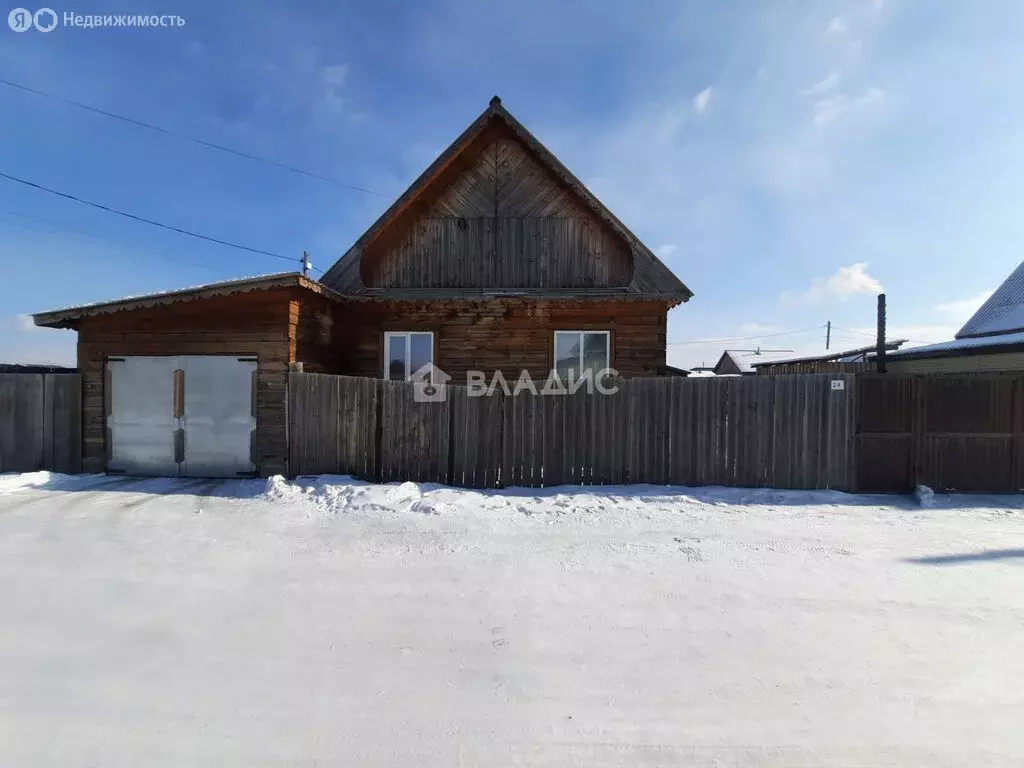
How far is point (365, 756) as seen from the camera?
233 cm

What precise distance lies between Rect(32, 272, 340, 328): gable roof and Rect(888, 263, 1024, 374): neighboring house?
14476 millimetres

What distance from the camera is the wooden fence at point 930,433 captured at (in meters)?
7.89

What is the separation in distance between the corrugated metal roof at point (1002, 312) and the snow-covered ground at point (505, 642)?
18.6 meters

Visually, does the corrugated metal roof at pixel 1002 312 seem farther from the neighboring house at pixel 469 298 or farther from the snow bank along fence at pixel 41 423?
the snow bank along fence at pixel 41 423

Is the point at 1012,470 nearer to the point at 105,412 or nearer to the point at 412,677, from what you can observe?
the point at 412,677

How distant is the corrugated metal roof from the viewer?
1862 centimetres

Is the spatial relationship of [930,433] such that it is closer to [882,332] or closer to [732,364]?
[882,332]

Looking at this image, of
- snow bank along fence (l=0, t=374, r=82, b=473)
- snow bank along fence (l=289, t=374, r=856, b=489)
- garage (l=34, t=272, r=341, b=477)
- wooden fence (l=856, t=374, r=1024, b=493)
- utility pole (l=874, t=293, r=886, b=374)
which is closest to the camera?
wooden fence (l=856, t=374, r=1024, b=493)

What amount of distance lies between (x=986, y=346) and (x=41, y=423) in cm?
2184

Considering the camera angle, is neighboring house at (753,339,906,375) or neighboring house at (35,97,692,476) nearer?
neighboring house at (35,97,692,476)

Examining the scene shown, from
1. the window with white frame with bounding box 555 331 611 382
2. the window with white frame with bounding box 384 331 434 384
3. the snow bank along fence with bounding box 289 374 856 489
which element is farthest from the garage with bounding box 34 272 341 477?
the window with white frame with bounding box 555 331 611 382

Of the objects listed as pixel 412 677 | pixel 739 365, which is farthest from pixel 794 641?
pixel 739 365

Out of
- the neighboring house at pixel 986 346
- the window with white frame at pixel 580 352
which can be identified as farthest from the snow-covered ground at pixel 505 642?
the neighboring house at pixel 986 346

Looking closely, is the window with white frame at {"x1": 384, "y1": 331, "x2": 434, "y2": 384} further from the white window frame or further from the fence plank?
the fence plank
